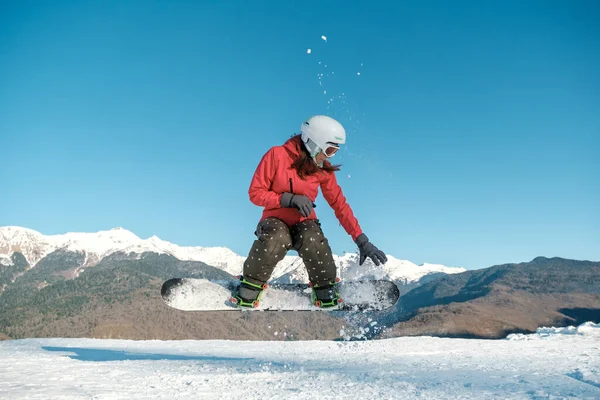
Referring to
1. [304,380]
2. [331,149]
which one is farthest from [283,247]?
[304,380]

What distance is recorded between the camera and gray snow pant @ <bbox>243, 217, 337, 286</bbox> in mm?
7461

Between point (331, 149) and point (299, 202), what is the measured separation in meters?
1.11

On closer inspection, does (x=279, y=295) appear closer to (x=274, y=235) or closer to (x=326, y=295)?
(x=326, y=295)

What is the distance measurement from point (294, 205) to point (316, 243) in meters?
0.94

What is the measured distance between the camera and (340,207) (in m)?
8.22

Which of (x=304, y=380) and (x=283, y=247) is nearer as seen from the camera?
(x=304, y=380)

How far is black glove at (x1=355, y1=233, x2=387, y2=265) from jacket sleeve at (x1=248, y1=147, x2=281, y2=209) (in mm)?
1735

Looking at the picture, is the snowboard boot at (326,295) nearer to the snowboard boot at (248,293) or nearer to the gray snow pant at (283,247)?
the gray snow pant at (283,247)

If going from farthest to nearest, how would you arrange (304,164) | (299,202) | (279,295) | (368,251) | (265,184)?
(279,295) < (368,251) < (304,164) < (265,184) < (299,202)

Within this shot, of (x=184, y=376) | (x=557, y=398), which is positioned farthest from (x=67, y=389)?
(x=557, y=398)

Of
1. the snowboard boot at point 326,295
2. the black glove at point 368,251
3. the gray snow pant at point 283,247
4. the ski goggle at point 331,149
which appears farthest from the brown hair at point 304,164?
the snowboard boot at point 326,295

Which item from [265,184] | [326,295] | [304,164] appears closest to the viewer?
[265,184]

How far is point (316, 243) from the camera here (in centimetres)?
762

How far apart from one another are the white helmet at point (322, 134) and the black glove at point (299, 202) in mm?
841
